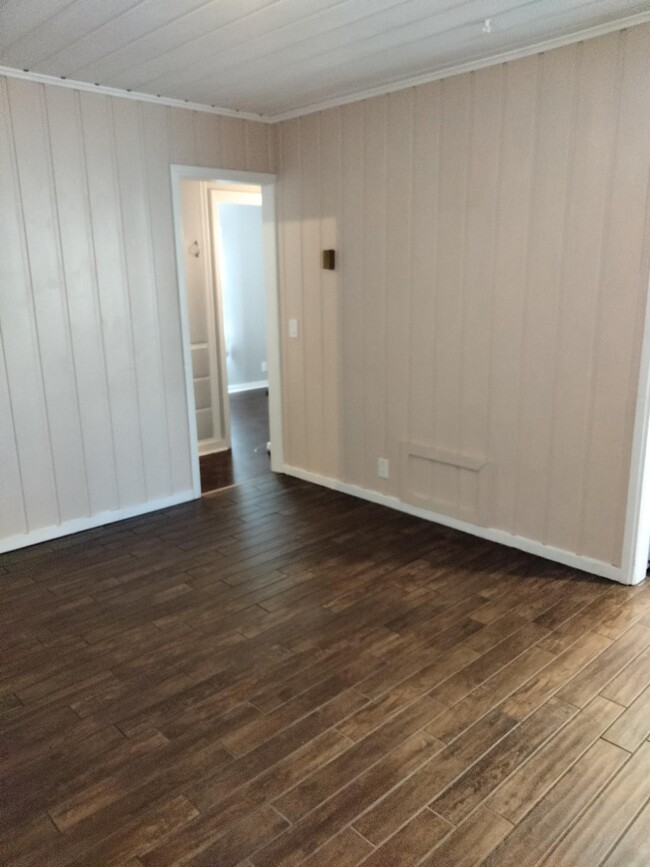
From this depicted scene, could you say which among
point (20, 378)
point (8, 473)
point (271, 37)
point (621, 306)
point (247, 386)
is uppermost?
point (271, 37)

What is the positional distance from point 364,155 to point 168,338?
1.68 m

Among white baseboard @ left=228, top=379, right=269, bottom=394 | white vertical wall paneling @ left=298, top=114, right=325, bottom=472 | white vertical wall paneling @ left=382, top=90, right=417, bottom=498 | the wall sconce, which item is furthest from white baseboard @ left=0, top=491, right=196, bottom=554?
white baseboard @ left=228, top=379, right=269, bottom=394

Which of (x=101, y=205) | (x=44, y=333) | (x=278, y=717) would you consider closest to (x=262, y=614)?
(x=278, y=717)

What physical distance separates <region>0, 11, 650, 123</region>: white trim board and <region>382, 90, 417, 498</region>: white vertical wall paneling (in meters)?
0.14

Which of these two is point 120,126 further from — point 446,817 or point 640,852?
point 640,852

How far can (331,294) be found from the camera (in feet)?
14.3

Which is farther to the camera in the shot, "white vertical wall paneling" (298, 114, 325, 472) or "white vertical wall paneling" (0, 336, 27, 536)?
"white vertical wall paneling" (298, 114, 325, 472)

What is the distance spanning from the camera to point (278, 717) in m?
2.29

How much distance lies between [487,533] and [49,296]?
9.28 feet

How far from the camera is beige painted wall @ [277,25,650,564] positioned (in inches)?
117

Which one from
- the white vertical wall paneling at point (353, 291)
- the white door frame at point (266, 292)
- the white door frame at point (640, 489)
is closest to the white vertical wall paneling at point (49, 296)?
the white door frame at point (266, 292)

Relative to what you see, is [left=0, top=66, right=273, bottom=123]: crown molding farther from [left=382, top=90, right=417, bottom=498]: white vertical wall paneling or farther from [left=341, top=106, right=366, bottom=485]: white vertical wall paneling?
[left=382, top=90, right=417, bottom=498]: white vertical wall paneling

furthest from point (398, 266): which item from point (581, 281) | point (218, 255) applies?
point (218, 255)

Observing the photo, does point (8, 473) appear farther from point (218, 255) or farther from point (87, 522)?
point (218, 255)
